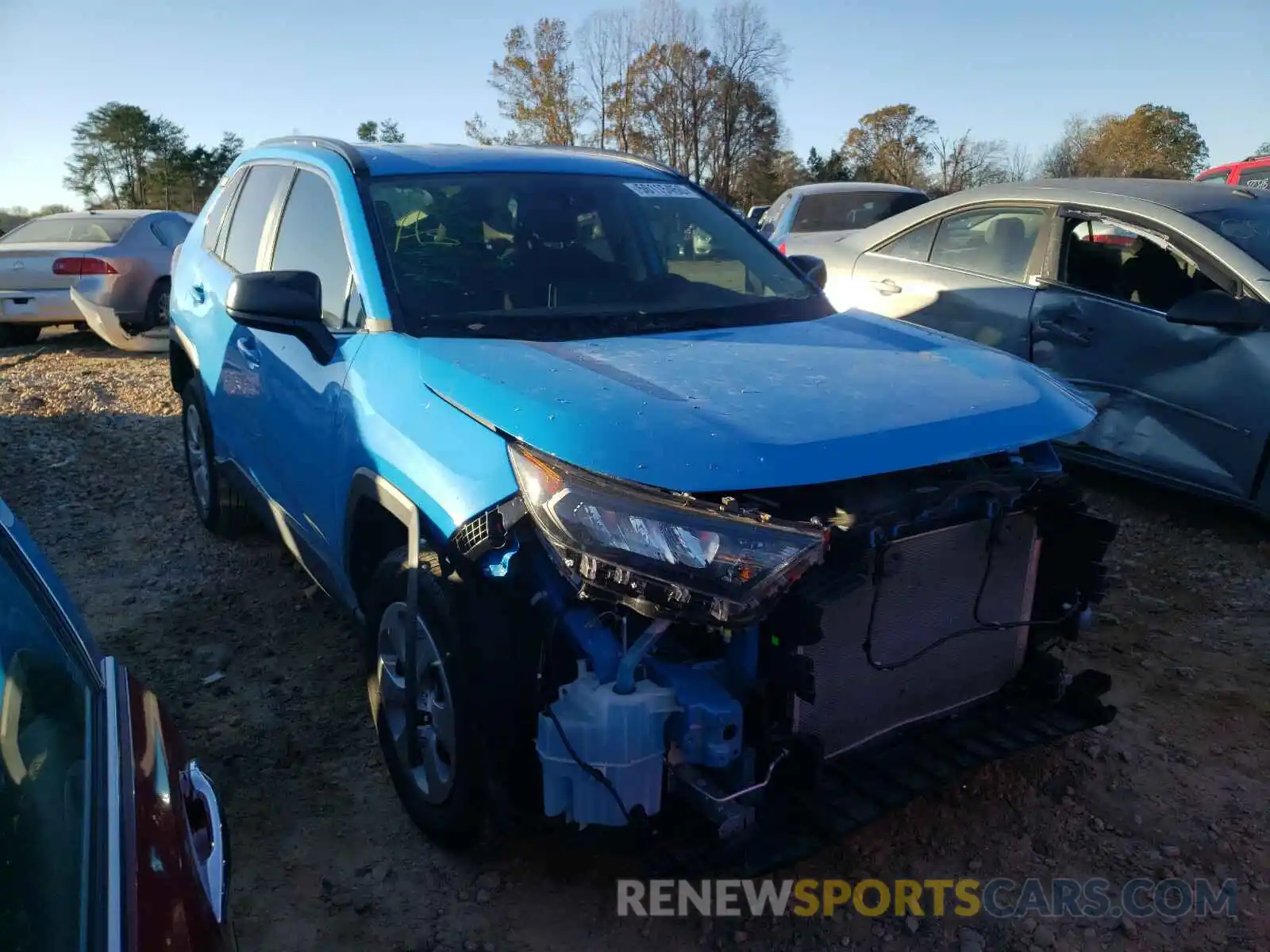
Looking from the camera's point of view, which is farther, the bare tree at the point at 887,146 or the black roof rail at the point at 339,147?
the bare tree at the point at 887,146

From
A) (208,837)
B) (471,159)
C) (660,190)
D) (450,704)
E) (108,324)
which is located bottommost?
(108,324)

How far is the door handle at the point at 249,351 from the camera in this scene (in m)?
3.71

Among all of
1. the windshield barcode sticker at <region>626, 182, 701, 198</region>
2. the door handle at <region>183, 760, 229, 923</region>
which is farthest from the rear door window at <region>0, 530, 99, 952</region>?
the windshield barcode sticker at <region>626, 182, 701, 198</region>

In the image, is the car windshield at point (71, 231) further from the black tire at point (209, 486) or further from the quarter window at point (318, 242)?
the quarter window at point (318, 242)

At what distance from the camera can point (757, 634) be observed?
2.21 m

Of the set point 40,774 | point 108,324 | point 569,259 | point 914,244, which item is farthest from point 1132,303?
point 108,324

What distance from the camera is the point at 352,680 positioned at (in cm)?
369

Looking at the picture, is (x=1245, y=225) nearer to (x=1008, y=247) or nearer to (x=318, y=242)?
(x=1008, y=247)

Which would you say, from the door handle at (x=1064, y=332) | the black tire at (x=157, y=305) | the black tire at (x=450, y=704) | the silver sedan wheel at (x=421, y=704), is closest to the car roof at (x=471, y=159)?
the black tire at (x=450, y=704)

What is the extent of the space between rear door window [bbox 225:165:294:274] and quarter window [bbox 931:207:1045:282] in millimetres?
3884

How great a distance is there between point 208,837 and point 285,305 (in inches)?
67.4

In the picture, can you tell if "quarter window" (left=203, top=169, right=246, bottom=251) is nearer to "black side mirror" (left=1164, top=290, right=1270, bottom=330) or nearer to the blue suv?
the blue suv

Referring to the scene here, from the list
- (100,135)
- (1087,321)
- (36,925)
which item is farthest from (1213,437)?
(100,135)

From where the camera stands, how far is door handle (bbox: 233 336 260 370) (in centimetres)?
371
